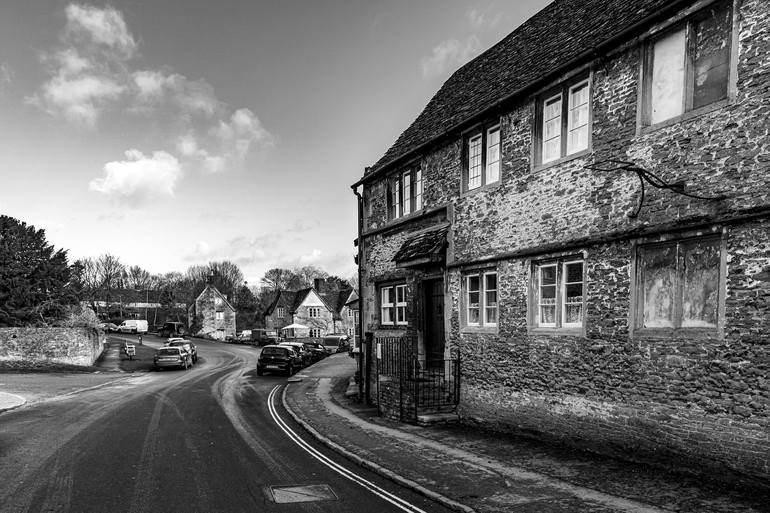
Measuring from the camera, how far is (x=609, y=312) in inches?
377

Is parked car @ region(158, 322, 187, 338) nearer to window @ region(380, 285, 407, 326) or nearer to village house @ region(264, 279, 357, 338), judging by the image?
village house @ region(264, 279, 357, 338)

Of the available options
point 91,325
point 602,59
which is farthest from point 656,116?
point 91,325

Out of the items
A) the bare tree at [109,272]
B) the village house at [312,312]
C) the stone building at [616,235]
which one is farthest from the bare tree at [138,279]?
the stone building at [616,235]

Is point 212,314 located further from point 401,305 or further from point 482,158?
point 482,158

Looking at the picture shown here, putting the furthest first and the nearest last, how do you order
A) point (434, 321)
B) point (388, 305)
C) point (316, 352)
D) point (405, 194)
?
point (316, 352), point (388, 305), point (405, 194), point (434, 321)

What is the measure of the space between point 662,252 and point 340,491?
6514mm

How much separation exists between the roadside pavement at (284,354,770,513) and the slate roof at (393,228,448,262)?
4473mm

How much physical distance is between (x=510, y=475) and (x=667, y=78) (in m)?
7.12

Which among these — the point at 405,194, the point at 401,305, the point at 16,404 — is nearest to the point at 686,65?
the point at 405,194

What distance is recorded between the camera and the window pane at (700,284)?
8133mm

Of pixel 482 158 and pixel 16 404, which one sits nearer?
pixel 482 158

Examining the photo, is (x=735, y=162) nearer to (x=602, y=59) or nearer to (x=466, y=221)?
(x=602, y=59)

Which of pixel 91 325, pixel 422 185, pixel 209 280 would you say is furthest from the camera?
pixel 209 280

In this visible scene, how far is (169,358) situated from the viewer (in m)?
33.2
